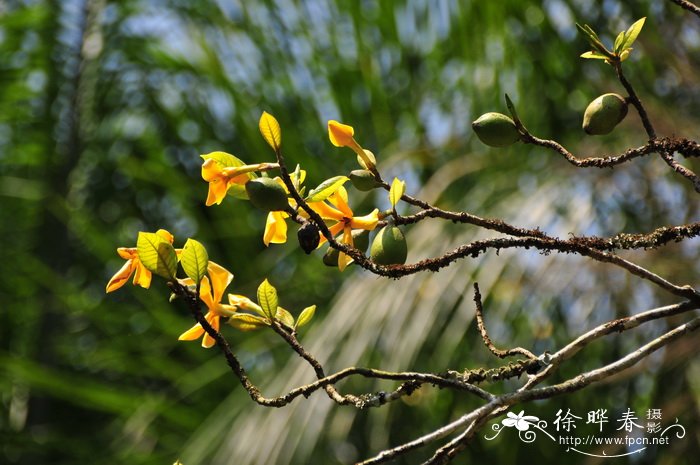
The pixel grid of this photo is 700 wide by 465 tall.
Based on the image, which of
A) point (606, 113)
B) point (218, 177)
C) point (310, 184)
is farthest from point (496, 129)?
point (310, 184)

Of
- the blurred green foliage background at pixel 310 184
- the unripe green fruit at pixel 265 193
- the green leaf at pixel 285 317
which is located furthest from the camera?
the blurred green foliage background at pixel 310 184

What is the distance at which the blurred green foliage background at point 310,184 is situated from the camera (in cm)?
178

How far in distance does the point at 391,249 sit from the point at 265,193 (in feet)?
0.31

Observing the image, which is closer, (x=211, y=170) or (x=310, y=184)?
(x=211, y=170)

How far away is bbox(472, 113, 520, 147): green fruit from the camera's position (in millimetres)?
649

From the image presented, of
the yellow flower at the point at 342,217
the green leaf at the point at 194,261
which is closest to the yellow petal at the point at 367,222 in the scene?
the yellow flower at the point at 342,217

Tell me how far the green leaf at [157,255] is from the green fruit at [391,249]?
13 cm

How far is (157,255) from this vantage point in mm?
611

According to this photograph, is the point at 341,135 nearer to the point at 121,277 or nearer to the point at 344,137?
the point at 344,137

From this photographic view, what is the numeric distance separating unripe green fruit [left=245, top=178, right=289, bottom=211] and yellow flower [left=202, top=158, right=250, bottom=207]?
34 mm

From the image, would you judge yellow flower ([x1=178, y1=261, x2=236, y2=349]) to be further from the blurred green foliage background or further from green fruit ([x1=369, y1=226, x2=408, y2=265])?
the blurred green foliage background

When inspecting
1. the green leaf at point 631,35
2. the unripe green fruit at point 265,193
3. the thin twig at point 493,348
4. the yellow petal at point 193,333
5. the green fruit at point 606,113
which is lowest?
the yellow petal at point 193,333

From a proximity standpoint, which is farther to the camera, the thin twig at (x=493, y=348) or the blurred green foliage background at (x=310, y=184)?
the blurred green foliage background at (x=310, y=184)

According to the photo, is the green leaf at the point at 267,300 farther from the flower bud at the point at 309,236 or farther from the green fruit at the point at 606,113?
the green fruit at the point at 606,113
